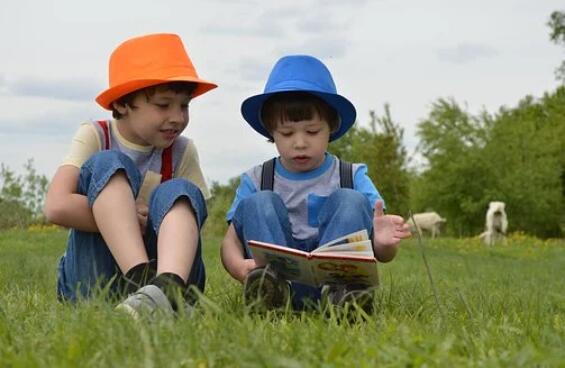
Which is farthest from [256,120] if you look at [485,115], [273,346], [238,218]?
[485,115]

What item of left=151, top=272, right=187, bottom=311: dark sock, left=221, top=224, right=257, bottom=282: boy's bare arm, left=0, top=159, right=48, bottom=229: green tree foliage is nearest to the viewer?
left=151, top=272, right=187, bottom=311: dark sock

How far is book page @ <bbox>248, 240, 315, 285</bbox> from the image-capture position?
11.1 feet

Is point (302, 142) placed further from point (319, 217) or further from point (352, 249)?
point (352, 249)

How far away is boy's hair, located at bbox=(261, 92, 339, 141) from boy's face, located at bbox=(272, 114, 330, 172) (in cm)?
3

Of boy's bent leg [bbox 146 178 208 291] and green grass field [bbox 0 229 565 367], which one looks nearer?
green grass field [bbox 0 229 565 367]

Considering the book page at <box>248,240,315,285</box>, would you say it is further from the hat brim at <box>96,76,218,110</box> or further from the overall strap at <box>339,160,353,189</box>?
the hat brim at <box>96,76,218,110</box>

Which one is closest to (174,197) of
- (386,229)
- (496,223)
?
(386,229)

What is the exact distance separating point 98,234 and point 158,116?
51cm

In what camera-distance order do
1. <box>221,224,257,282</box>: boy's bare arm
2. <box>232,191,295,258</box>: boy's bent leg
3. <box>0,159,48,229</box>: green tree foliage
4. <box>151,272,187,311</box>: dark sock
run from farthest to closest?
1. <box>0,159,48,229</box>: green tree foliage
2. <box>221,224,257,282</box>: boy's bare arm
3. <box>232,191,295,258</box>: boy's bent leg
4. <box>151,272,187,311</box>: dark sock

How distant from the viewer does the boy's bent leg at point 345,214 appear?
12.2 feet

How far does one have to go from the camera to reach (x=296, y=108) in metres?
4.13

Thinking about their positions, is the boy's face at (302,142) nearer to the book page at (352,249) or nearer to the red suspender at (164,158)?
→ the red suspender at (164,158)

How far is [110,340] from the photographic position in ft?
7.41

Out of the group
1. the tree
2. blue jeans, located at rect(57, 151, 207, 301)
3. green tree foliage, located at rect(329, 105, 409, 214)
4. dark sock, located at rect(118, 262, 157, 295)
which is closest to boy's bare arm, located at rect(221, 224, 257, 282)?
blue jeans, located at rect(57, 151, 207, 301)
